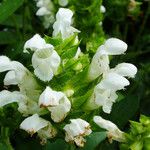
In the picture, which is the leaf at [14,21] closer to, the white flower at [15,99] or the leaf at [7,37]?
the leaf at [7,37]

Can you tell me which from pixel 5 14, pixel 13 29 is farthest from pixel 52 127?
pixel 13 29

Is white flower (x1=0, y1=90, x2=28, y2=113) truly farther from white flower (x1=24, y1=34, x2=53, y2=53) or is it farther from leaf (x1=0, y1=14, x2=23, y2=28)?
leaf (x1=0, y1=14, x2=23, y2=28)

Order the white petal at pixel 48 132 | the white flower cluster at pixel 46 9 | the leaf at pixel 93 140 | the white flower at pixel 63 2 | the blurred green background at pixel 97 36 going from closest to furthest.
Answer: the white petal at pixel 48 132
the leaf at pixel 93 140
the blurred green background at pixel 97 36
the white flower at pixel 63 2
the white flower cluster at pixel 46 9

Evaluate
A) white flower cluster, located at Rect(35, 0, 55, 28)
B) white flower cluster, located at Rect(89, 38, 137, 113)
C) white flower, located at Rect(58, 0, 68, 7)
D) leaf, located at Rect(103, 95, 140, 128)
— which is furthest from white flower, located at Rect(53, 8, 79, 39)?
white flower cluster, located at Rect(35, 0, 55, 28)

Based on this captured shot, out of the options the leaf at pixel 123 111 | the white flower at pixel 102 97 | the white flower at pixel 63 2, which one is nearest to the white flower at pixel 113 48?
the white flower at pixel 102 97

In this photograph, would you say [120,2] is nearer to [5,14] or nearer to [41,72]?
[5,14]

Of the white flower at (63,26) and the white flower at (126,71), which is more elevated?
the white flower at (63,26)

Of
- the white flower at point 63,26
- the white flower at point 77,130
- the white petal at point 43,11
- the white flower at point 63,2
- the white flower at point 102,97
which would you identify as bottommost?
the white petal at point 43,11

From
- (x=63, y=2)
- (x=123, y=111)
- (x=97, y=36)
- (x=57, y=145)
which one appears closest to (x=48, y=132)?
(x=57, y=145)

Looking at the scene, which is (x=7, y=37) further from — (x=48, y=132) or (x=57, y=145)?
(x=48, y=132)
